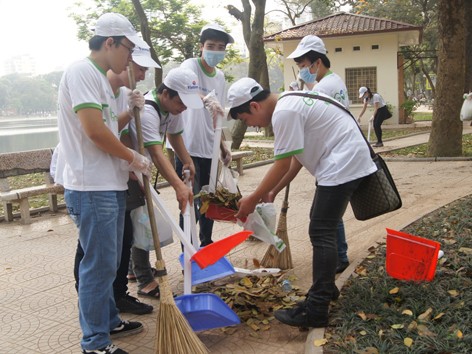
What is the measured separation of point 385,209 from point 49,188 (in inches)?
207

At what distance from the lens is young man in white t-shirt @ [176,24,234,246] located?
14.8ft

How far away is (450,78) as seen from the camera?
1039 cm

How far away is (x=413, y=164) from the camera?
10.7 m

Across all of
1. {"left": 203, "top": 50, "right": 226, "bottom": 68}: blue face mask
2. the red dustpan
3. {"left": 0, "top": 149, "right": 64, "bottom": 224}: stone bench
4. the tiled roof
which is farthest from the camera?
the tiled roof

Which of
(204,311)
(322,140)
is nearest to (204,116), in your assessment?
(322,140)

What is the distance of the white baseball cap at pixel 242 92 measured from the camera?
10.7ft

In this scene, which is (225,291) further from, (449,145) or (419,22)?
(419,22)

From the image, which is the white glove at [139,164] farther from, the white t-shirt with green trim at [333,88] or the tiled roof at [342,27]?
the tiled roof at [342,27]

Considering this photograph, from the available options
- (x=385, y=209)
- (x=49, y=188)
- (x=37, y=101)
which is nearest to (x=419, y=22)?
(x=37, y=101)

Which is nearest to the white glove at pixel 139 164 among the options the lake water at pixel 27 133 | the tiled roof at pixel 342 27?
the lake water at pixel 27 133

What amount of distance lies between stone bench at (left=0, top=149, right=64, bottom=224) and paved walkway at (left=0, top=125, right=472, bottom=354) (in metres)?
0.22

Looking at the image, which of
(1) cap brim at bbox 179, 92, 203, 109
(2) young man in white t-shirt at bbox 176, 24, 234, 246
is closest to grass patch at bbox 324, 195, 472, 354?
(2) young man in white t-shirt at bbox 176, 24, 234, 246

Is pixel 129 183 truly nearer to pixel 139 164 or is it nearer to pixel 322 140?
pixel 139 164

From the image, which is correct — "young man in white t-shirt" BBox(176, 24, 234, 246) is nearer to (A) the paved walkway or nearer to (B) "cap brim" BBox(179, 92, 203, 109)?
(B) "cap brim" BBox(179, 92, 203, 109)
